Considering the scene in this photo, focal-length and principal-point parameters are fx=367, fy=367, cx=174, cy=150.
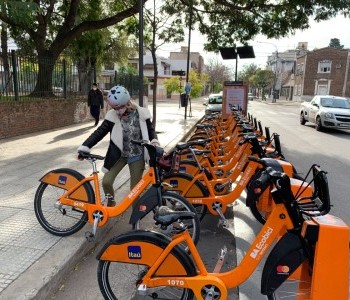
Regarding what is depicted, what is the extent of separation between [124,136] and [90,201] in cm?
88

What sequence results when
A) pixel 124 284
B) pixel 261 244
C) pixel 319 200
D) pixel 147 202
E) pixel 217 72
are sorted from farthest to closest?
pixel 217 72
pixel 147 202
pixel 124 284
pixel 319 200
pixel 261 244

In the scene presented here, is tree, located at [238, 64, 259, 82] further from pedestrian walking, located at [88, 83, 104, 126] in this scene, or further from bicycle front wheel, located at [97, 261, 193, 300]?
bicycle front wheel, located at [97, 261, 193, 300]

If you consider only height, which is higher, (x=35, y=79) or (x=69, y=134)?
(x=35, y=79)

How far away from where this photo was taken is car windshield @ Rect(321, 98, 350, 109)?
51.3 ft

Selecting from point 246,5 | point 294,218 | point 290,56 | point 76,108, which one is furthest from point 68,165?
point 290,56

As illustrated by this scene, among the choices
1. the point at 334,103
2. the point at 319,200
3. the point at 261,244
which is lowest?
the point at 261,244

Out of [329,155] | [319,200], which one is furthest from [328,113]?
[319,200]

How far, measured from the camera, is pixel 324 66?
171ft

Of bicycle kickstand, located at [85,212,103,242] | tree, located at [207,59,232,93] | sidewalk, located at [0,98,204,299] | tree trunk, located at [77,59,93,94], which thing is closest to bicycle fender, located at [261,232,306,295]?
sidewalk, located at [0,98,204,299]

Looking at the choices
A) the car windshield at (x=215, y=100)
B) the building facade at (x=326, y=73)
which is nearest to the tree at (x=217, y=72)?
the building facade at (x=326, y=73)

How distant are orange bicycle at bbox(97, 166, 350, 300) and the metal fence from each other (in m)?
8.63

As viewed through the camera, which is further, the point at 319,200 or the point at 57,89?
the point at 57,89

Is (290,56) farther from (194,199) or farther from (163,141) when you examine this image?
(194,199)

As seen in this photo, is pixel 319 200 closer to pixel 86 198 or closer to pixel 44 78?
pixel 86 198
